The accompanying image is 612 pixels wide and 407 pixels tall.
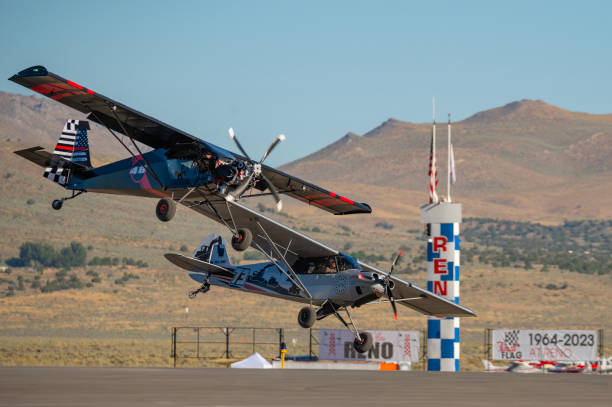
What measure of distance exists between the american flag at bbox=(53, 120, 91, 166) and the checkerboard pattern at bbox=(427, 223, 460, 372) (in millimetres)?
13924

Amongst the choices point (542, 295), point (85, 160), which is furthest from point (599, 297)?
point (85, 160)

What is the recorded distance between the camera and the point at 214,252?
3991cm

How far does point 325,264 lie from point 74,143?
1036 cm

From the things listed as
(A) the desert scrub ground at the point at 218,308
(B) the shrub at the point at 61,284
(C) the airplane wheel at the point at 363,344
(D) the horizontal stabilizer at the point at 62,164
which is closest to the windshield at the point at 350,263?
(C) the airplane wheel at the point at 363,344

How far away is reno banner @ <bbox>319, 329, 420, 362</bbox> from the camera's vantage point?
134 ft

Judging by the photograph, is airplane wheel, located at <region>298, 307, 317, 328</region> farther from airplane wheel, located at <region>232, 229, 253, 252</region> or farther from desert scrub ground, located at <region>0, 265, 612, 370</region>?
desert scrub ground, located at <region>0, 265, 612, 370</region>

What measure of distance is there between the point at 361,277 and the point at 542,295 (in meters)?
67.0

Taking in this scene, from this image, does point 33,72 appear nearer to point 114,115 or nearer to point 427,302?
point 114,115

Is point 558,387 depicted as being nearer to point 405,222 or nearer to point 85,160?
point 85,160

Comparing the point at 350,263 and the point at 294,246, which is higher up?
the point at 294,246

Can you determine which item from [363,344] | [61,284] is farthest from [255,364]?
[61,284]

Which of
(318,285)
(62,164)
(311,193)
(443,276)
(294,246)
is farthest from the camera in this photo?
(443,276)

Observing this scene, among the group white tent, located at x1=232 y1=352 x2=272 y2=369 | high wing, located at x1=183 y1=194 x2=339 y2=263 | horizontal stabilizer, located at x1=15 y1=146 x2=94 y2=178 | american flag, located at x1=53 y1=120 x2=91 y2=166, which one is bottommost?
white tent, located at x1=232 y1=352 x2=272 y2=369

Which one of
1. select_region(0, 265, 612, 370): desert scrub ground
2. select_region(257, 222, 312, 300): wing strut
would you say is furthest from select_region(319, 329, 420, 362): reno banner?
select_region(0, 265, 612, 370): desert scrub ground
